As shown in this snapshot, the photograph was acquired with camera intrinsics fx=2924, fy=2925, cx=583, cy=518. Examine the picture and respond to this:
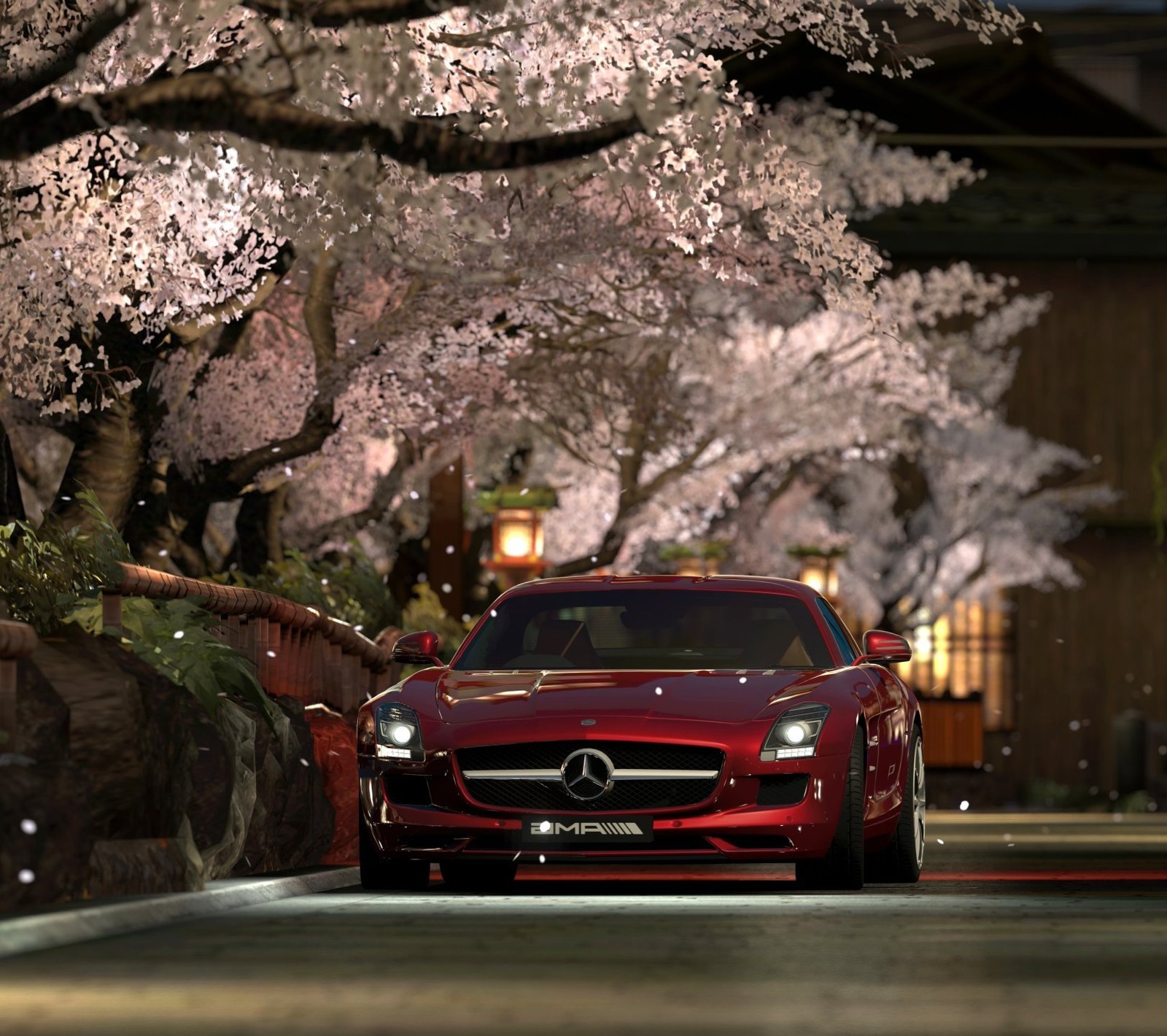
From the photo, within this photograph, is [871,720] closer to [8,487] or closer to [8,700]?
[8,700]

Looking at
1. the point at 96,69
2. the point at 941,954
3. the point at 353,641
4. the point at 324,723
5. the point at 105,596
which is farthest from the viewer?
the point at 353,641

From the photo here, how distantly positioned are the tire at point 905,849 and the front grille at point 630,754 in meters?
1.87

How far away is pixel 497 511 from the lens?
34375 mm

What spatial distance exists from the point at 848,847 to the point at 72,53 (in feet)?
17.8

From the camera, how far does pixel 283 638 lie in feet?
61.4

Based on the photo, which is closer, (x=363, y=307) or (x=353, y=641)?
(x=353, y=641)

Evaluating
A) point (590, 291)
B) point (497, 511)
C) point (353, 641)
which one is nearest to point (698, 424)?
point (497, 511)

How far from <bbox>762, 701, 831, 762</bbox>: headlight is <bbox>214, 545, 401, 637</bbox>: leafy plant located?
32.4ft

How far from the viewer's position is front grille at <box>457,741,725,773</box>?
14.4 m

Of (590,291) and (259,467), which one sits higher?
(590,291)

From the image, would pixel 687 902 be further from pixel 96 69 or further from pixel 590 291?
pixel 590 291

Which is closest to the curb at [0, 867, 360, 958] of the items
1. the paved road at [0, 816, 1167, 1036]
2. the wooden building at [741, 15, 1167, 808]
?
the paved road at [0, 816, 1167, 1036]

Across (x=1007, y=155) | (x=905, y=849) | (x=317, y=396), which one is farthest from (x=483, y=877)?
(x=1007, y=155)

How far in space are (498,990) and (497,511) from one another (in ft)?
80.3
